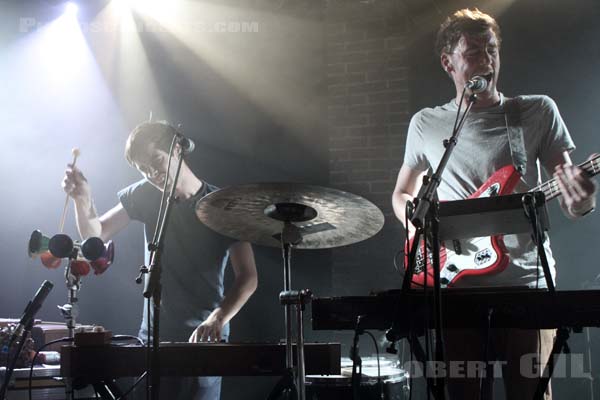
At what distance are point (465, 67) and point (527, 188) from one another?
804 millimetres

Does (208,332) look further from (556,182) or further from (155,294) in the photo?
(556,182)

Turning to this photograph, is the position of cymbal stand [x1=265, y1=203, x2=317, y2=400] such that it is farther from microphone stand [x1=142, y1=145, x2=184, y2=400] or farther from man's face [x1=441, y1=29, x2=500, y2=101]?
man's face [x1=441, y1=29, x2=500, y2=101]

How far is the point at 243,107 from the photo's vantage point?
165 inches

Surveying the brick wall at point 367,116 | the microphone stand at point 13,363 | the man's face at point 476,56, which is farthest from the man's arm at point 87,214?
the man's face at point 476,56

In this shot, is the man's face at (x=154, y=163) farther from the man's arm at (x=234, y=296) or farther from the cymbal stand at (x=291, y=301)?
the cymbal stand at (x=291, y=301)

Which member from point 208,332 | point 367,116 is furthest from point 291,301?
point 367,116

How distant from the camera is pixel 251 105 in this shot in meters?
4.18

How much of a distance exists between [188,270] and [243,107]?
4.49 feet

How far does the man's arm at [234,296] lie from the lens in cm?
273

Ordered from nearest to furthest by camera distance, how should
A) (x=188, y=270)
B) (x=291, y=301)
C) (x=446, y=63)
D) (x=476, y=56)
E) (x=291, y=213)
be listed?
(x=291, y=301) < (x=291, y=213) < (x=476, y=56) < (x=188, y=270) < (x=446, y=63)

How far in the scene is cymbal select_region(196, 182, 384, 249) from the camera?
2291 millimetres

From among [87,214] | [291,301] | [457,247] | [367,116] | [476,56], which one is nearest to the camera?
[291,301]

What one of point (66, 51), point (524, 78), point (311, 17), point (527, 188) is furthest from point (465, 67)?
point (66, 51)

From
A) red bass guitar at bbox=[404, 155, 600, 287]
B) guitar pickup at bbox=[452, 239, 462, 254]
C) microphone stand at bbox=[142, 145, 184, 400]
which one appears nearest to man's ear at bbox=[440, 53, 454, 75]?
red bass guitar at bbox=[404, 155, 600, 287]
